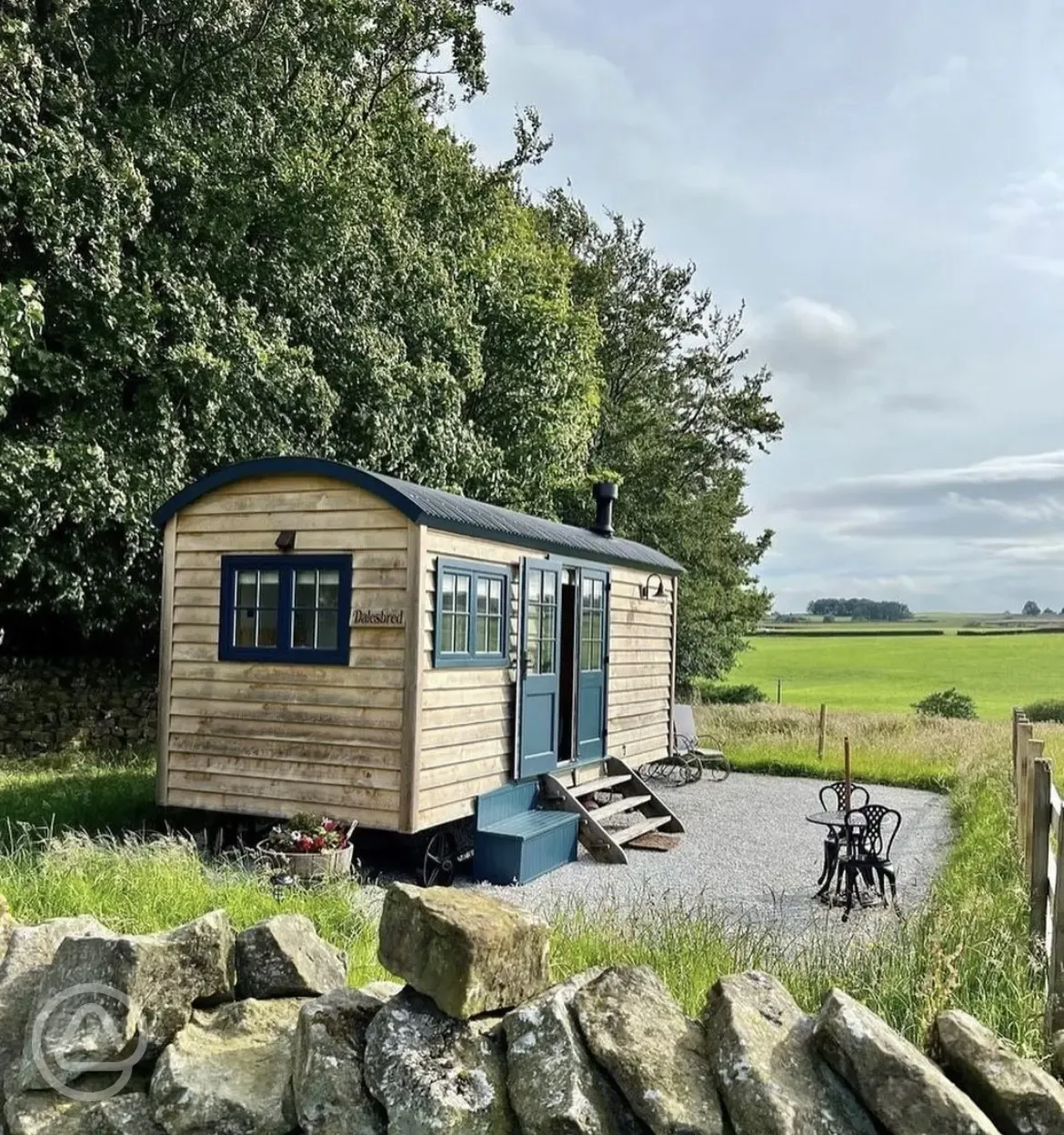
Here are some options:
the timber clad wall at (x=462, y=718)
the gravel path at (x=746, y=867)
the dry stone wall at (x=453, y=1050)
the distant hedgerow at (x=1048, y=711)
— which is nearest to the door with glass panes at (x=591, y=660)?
the gravel path at (x=746, y=867)

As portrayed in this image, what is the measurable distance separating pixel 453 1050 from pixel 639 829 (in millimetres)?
7008

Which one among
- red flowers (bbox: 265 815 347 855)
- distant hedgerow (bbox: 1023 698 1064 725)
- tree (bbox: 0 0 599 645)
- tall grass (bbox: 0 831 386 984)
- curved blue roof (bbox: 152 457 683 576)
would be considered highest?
tree (bbox: 0 0 599 645)

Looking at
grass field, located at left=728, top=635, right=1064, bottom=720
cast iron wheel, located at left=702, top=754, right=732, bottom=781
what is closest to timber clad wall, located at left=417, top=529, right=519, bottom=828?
cast iron wheel, located at left=702, top=754, right=732, bottom=781

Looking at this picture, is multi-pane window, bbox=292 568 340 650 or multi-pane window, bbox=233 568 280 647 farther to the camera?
multi-pane window, bbox=233 568 280 647

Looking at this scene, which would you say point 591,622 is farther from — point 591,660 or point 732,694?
point 732,694

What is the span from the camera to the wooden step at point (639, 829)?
364 inches

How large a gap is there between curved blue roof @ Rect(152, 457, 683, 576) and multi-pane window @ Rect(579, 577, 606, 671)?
1.62 feet

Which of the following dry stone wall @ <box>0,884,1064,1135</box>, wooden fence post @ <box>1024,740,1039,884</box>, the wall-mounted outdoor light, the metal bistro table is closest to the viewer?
dry stone wall @ <box>0,884,1064,1135</box>

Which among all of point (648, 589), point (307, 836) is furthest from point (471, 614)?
point (648, 589)

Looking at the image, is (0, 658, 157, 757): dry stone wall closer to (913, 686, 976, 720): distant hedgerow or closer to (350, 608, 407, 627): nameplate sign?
(350, 608, 407, 627): nameplate sign

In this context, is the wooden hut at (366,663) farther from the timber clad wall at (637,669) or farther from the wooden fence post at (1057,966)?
the wooden fence post at (1057,966)

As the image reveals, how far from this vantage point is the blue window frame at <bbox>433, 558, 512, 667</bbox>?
7.48 m

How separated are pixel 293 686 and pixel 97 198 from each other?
6.60m

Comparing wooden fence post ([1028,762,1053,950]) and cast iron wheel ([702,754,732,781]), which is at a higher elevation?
wooden fence post ([1028,762,1053,950])
